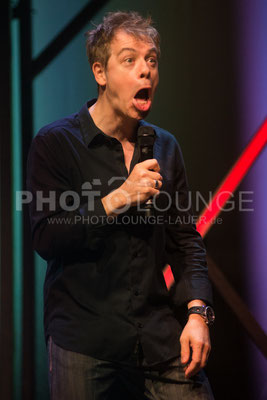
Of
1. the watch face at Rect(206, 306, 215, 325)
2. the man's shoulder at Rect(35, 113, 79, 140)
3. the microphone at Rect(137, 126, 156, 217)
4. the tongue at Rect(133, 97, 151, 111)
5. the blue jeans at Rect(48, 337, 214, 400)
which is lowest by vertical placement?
the blue jeans at Rect(48, 337, 214, 400)

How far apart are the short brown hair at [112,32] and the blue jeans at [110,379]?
99cm

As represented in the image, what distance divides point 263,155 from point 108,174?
0.92 metres

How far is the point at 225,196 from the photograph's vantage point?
208cm

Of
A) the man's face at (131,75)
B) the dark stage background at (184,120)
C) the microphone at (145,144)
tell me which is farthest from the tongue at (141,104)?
the dark stage background at (184,120)

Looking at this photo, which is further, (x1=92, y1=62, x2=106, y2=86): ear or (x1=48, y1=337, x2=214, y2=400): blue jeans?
(x1=92, y1=62, x2=106, y2=86): ear

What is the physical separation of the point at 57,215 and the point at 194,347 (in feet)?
1.95

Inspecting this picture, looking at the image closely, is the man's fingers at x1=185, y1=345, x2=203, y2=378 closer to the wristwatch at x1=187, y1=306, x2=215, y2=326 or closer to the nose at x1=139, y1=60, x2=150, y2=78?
the wristwatch at x1=187, y1=306, x2=215, y2=326

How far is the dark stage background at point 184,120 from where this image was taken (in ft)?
6.73

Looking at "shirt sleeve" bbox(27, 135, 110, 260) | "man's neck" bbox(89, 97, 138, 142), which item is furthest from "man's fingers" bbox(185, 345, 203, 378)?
"man's neck" bbox(89, 97, 138, 142)

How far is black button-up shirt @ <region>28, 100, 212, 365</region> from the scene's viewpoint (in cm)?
133

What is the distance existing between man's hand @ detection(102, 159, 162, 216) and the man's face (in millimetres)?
277

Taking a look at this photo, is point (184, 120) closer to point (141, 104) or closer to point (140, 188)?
point (141, 104)

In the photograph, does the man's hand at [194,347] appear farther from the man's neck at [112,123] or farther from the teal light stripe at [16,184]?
the teal light stripe at [16,184]

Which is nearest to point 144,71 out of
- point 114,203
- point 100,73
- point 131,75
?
point 131,75
